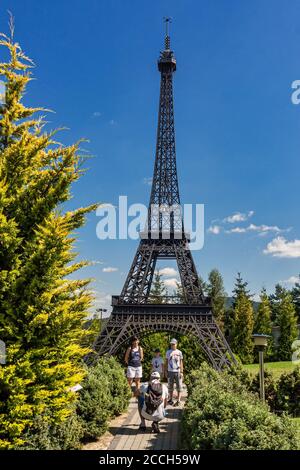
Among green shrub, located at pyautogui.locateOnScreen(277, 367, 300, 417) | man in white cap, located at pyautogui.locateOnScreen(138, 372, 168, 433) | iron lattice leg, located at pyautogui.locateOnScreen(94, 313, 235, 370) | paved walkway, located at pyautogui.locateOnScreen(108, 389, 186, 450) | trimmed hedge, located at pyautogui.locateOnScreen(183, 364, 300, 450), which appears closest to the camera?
trimmed hedge, located at pyautogui.locateOnScreen(183, 364, 300, 450)

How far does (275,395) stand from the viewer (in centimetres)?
1200

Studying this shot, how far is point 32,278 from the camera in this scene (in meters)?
6.15

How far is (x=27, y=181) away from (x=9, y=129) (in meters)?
1.11

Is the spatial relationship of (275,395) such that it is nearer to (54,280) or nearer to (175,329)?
(175,329)

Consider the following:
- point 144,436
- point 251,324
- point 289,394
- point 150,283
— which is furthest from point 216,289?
point 144,436

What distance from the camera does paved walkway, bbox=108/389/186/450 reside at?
734 cm

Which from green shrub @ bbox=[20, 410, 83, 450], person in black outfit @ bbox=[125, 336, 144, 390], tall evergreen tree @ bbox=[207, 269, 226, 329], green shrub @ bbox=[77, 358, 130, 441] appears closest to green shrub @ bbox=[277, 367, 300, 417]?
person in black outfit @ bbox=[125, 336, 144, 390]

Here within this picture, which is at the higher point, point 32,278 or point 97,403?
point 32,278

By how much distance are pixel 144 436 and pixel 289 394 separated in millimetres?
6339

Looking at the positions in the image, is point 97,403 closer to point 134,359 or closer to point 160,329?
point 134,359

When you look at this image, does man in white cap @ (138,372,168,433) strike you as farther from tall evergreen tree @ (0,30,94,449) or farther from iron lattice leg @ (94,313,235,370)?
iron lattice leg @ (94,313,235,370)

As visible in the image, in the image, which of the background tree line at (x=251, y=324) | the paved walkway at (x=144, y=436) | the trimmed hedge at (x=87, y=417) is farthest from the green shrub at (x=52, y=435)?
the background tree line at (x=251, y=324)

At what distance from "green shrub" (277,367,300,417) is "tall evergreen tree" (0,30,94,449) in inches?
308
